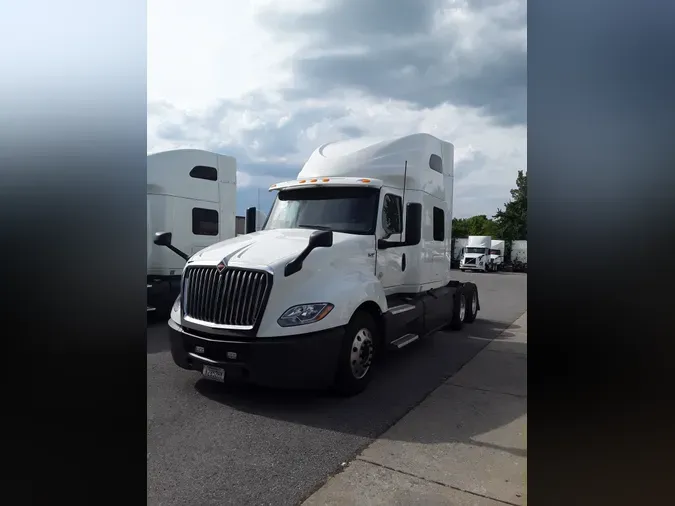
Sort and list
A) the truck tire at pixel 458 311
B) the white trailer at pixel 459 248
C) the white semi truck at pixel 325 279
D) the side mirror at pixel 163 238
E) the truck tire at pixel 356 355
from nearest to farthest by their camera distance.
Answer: the white semi truck at pixel 325 279 < the truck tire at pixel 356 355 < the side mirror at pixel 163 238 < the truck tire at pixel 458 311 < the white trailer at pixel 459 248

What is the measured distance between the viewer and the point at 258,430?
419cm

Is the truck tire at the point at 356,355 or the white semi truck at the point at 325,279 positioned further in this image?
the truck tire at the point at 356,355

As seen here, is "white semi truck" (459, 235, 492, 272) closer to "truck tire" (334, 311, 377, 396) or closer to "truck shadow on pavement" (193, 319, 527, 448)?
"truck shadow on pavement" (193, 319, 527, 448)

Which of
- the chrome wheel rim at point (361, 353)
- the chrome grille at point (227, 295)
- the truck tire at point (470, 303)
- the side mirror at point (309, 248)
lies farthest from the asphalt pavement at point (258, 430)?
the truck tire at point (470, 303)

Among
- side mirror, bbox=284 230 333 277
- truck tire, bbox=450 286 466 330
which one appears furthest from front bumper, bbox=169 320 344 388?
truck tire, bbox=450 286 466 330

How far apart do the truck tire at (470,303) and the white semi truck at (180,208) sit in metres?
5.67

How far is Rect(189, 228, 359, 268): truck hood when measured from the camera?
509 centimetres

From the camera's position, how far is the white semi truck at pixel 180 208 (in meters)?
9.46

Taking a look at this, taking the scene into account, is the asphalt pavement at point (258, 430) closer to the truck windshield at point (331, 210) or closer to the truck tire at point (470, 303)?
the truck windshield at point (331, 210)

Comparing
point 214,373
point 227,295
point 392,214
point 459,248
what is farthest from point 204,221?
point 459,248
